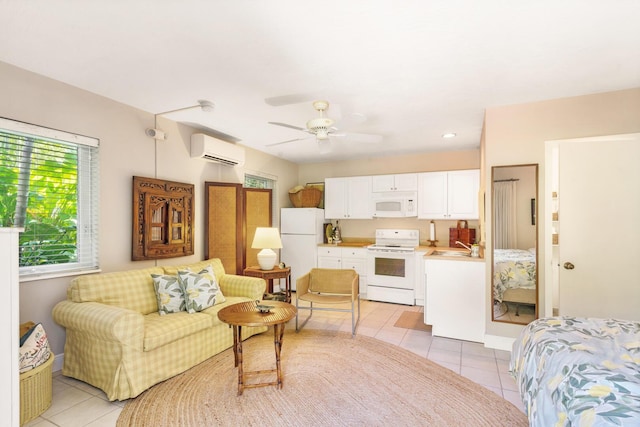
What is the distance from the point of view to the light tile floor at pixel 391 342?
208 cm

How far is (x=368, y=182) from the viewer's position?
5395mm

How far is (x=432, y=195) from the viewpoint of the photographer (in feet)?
16.3

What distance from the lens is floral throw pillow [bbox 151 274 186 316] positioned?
284cm

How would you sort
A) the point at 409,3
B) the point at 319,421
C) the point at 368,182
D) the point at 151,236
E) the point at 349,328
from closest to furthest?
the point at 409,3
the point at 319,421
the point at 151,236
the point at 349,328
the point at 368,182

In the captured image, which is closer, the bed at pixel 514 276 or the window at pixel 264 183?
the bed at pixel 514 276

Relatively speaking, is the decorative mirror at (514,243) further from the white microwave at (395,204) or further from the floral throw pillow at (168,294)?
Result: the floral throw pillow at (168,294)

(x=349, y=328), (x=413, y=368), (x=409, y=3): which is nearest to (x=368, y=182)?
(x=349, y=328)

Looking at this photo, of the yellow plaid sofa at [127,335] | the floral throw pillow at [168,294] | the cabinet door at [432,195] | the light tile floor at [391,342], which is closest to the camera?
the light tile floor at [391,342]

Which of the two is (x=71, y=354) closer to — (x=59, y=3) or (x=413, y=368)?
(x=59, y=3)

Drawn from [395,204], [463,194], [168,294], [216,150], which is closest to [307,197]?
[395,204]

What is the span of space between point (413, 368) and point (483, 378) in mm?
A: 551

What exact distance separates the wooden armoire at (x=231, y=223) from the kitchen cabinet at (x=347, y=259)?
127cm

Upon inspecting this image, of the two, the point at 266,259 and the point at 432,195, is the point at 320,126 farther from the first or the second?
the point at 432,195

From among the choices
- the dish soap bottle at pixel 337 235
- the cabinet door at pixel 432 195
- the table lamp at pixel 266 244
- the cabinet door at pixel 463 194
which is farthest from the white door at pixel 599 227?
the dish soap bottle at pixel 337 235
